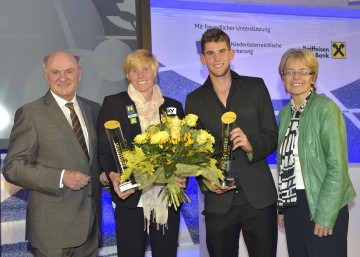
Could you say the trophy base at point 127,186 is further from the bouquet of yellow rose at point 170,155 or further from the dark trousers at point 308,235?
the dark trousers at point 308,235

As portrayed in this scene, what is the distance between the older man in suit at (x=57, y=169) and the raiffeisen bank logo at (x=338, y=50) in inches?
150

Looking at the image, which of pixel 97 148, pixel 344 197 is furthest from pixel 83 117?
pixel 344 197

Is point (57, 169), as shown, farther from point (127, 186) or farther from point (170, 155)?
point (170, 155)

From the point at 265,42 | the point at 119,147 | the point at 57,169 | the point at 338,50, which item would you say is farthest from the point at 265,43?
the point at 57,169

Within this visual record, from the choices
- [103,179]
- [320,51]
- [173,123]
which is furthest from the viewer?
[320,51]

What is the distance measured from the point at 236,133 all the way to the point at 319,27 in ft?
11.6

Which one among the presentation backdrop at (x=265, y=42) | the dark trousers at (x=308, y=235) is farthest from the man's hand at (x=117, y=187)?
the presentation backdrop at (x=265, y=42)

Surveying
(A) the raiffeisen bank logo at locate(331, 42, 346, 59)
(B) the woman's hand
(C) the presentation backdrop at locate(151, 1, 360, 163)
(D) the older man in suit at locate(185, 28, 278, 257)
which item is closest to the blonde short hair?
(D) the older man in suit at locate(185, 28, 278, 257)

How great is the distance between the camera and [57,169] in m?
2.98

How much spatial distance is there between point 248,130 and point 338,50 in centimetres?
329

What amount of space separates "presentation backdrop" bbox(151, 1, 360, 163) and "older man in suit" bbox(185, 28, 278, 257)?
2151mm

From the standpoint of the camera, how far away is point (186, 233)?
215 inches

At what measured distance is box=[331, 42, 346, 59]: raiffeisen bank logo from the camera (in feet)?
19.5

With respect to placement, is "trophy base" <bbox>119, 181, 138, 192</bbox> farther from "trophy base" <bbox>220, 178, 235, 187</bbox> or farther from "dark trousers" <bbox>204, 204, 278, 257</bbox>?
"dark trousers" <bbox>204, 204, 278, 257</bbox>
